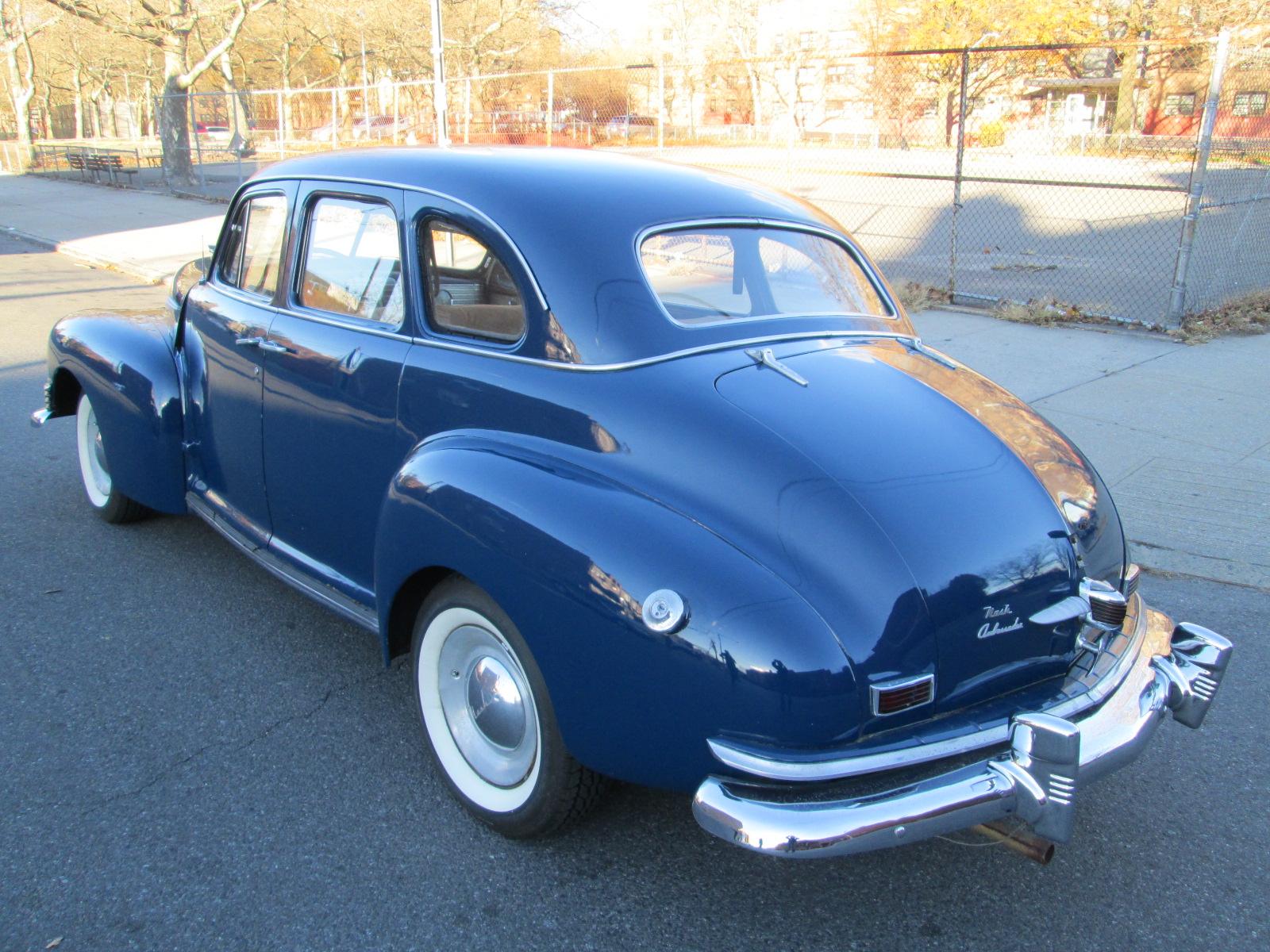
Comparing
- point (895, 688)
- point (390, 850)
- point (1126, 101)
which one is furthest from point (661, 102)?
point (895, 688)

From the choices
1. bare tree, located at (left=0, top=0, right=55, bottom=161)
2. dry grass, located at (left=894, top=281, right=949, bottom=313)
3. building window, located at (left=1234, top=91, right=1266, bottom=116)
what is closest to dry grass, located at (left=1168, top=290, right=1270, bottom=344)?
building window, located at (left=1234, top=91, right=1266, bottom=116)

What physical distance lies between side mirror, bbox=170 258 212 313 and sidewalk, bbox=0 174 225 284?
18.5ft

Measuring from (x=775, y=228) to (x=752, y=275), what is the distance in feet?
0.71

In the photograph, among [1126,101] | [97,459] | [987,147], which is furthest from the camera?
[1126,101]

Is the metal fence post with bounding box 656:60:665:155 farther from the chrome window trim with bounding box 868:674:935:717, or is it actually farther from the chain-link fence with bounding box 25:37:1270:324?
the chrome window trim with bounding box 868:674:935:717

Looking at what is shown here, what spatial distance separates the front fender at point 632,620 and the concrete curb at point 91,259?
431 inches

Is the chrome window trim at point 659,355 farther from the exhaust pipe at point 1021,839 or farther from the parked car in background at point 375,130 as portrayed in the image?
the parked car in background at point 375,130

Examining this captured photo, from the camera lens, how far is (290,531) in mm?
3539

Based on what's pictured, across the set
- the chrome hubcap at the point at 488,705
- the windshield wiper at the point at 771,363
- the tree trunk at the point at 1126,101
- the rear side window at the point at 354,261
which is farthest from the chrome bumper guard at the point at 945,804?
the tree trunk at the point at 1126,101

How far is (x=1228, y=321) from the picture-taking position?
902 cm

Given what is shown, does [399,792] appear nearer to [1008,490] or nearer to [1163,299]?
[1008,490]

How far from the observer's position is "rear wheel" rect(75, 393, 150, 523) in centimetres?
475

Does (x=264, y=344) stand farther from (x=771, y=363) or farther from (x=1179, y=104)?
(x=1179, y=104)

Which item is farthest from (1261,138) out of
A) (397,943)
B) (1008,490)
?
(397,943)
